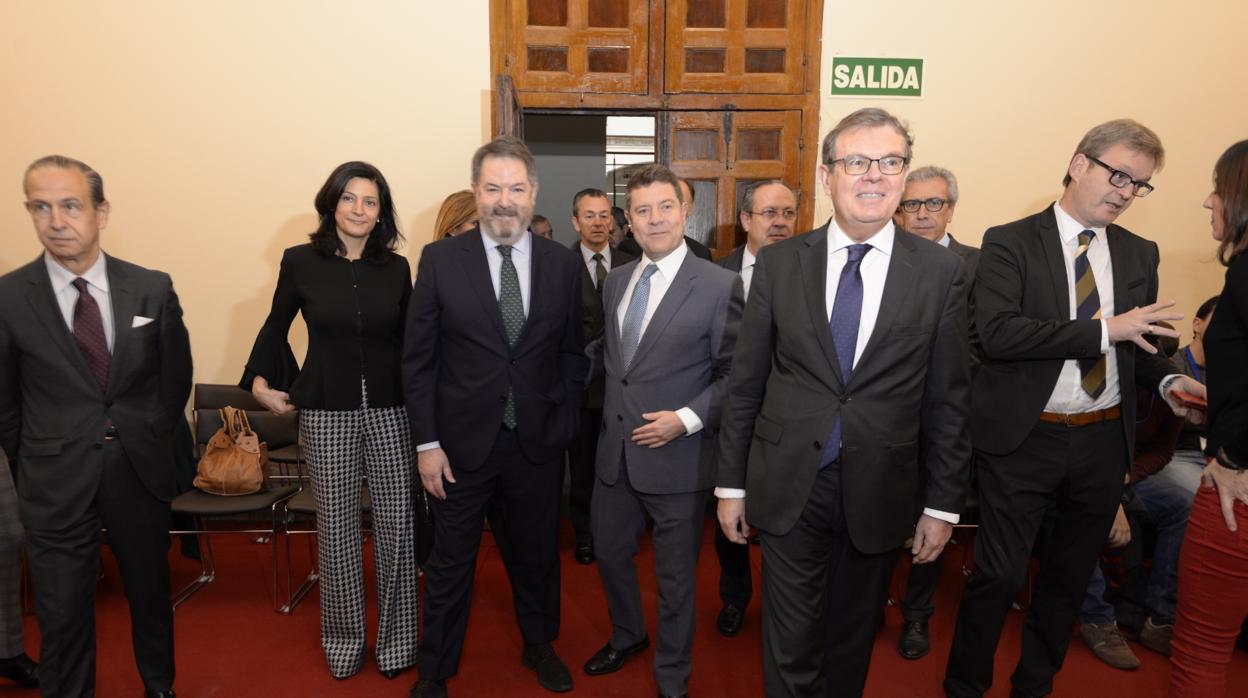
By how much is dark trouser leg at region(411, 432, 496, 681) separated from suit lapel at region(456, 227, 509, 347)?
396mm

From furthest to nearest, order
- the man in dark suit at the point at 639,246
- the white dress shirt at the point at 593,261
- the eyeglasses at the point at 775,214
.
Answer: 1. the white dress shirt at the point at 593,261
2. the man in dark suit at the point at 639,246
3. the eyeglasses at the point at 775,214

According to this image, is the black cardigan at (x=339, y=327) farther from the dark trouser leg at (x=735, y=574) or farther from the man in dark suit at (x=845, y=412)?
the dark trouser leg at (x=735, y=574)

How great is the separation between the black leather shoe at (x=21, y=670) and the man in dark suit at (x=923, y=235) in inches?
131

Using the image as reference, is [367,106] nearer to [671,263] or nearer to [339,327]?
[339,327]

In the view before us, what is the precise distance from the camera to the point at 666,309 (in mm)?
2506

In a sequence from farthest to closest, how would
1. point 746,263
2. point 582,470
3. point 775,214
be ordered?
point 582,470
point 746,263
point 775,214

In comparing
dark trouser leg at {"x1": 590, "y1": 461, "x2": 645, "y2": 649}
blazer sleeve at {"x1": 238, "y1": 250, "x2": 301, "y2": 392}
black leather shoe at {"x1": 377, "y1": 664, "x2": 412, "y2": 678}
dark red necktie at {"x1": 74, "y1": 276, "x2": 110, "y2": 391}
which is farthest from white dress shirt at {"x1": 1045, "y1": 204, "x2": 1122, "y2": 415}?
dark red necktie at {"x1": 74, "y1": 276, "x2": 110, "y2": 391}

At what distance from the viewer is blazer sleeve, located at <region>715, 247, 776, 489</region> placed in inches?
77.3

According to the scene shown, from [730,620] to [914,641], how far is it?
752 millimetres

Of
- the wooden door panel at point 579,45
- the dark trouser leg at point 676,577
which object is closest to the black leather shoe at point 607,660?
the dark trouser leg at point 676,577

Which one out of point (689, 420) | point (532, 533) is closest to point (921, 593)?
point (689, 420)

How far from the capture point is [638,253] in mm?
4699

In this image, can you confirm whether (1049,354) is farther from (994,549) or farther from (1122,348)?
(994,549)

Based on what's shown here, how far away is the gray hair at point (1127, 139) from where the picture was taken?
221 cm
